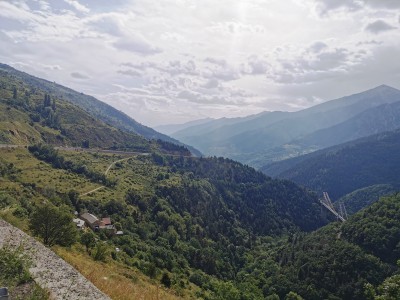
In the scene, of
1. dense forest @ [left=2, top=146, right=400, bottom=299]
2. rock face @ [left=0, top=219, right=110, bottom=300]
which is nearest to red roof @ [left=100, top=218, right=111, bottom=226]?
dense forest @ [left=2, top=146, right=400, bottom=299]

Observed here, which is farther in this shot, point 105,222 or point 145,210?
point 145,210

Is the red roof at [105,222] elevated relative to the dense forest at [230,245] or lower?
elevated

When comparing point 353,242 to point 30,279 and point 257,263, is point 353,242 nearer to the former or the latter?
point 257,263

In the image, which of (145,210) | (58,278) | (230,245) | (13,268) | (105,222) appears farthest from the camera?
(230,245)

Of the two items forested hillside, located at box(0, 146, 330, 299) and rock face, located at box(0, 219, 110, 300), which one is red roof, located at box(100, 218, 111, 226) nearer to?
forested hillside, located at box(0, 146, 330, 299)

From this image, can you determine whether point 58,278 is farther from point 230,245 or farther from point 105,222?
point 230,245

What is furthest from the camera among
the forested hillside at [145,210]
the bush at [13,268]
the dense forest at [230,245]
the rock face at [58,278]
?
the dense forest at [230,245]

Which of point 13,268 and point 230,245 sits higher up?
point 13,268

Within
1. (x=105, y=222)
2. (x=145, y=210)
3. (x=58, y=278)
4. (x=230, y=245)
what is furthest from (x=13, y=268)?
(x=230, y=245)

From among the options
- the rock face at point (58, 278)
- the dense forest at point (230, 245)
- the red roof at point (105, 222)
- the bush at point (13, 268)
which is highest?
the bush at point (13, 268)

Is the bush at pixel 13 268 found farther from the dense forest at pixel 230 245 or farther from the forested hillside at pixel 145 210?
the dense forest at pixel 230 245

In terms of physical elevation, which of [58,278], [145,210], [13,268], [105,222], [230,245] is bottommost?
[230,245]

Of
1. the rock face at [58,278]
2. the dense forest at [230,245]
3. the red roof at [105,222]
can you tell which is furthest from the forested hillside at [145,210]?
the rock face at [58,278]

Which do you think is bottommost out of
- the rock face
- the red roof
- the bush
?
the red roof
